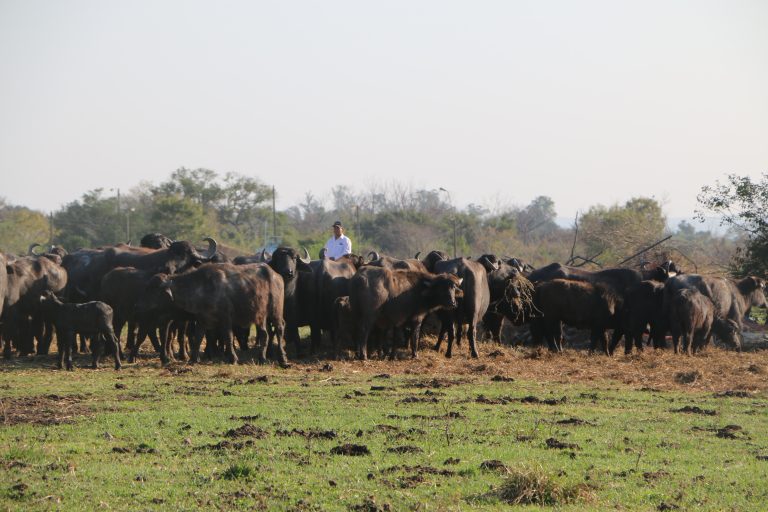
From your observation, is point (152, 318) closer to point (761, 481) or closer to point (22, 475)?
point (22, 475)

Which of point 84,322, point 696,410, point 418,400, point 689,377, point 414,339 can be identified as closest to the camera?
point 696,410

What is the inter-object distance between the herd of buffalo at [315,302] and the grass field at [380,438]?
3.86 feet

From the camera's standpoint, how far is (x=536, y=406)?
13.8 m

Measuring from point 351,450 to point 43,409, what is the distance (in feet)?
15.0

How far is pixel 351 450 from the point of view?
1035 centimetres

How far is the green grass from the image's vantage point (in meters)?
8.62

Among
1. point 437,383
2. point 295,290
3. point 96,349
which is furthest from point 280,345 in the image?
point 437,383

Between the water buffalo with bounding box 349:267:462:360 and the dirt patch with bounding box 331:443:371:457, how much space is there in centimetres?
891

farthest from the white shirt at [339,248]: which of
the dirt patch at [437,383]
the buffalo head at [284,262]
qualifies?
the dirt patch at [437,383]

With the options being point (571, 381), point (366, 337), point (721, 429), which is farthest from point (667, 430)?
point (366, 337)

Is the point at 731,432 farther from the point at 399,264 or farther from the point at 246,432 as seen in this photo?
the point at 399,264

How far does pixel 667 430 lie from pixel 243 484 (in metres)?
5.48

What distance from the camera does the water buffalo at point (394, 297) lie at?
63.6 feet

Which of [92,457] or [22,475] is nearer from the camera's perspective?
[22,475]
